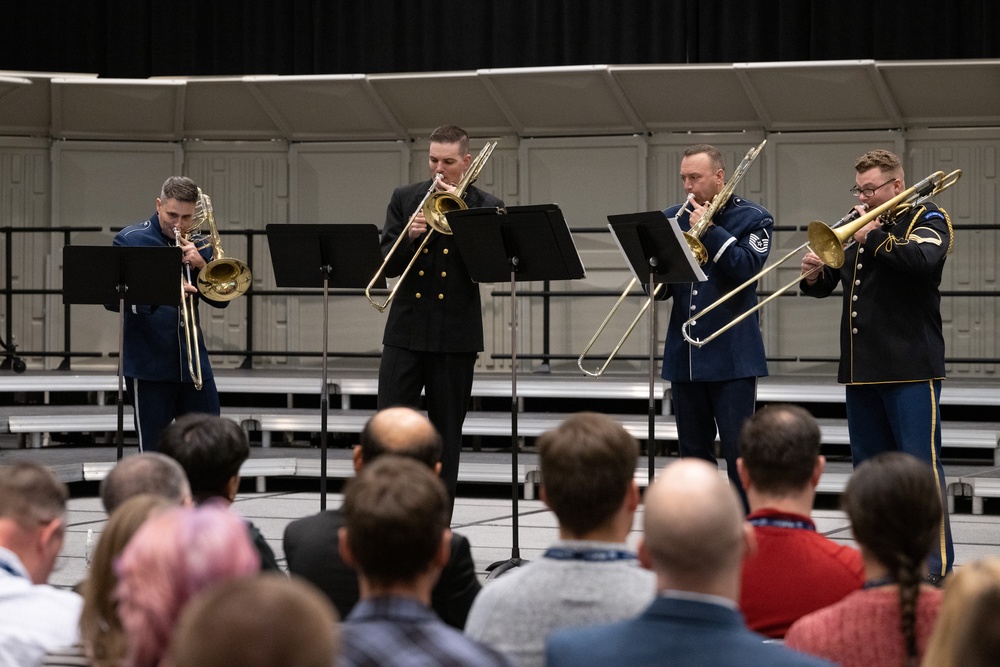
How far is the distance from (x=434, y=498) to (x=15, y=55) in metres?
9.28

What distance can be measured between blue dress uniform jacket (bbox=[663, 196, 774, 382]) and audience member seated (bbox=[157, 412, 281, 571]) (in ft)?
7.38

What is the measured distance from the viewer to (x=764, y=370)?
490 cm

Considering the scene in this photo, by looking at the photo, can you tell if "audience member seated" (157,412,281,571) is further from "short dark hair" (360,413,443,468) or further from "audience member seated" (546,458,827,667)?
"audience member seated" (546,458,827,667)

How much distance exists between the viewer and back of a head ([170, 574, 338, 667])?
120cm

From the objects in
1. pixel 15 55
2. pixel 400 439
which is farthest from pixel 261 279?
pixel 400 439

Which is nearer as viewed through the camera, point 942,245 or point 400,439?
point 400,439

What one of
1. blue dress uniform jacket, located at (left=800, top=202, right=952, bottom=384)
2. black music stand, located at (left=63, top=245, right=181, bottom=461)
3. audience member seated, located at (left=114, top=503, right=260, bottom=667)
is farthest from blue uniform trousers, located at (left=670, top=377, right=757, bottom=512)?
audience member seated, located at (left=114, top=503, right=260, bottom=667)

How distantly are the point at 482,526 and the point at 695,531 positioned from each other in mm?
4181

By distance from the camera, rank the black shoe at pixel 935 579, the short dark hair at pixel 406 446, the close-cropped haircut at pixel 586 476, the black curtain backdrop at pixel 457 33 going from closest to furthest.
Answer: the close-cropped haircut at pixel 586 476
the short dark hair at pixel 406 446
the black shoe at pixel 935 579
the black curtain backdrop at pixel 457 33

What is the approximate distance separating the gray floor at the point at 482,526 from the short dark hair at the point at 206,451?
1937mm

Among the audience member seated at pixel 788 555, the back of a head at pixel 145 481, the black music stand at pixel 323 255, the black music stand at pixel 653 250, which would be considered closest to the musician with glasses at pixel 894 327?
the black music stand at pixel 653 250

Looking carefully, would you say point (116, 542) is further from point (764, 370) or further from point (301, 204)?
point (301, 204)

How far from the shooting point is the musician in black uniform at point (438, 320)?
4969mm

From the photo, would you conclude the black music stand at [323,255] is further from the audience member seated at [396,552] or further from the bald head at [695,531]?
the bald head at [695,531]
